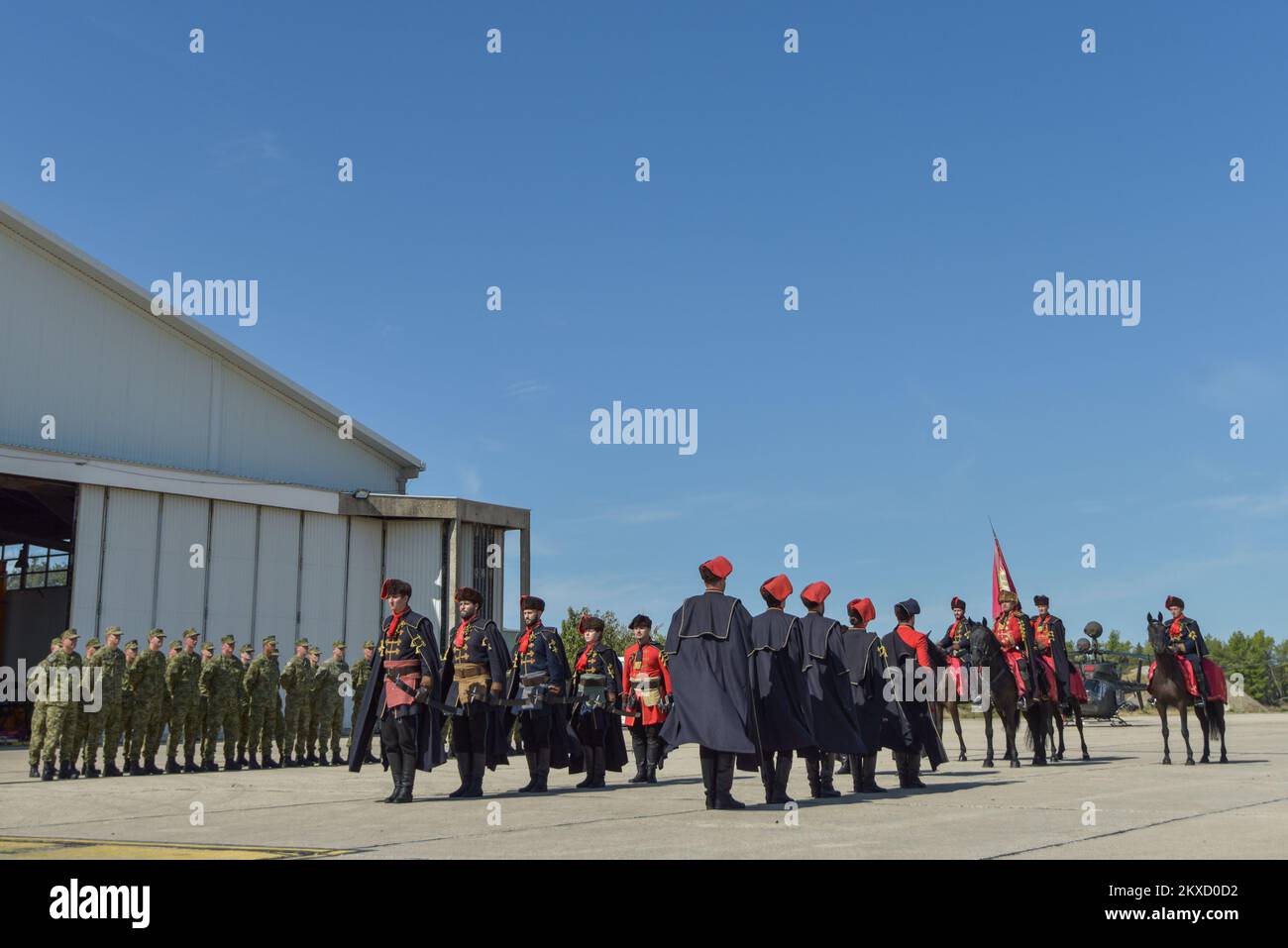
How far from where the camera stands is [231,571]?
2970cm

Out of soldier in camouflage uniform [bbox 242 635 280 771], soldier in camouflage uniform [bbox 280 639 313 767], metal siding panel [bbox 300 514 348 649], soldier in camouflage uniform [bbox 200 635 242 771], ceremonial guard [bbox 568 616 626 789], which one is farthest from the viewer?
metal siding panel [bbox 300 514 348 649]

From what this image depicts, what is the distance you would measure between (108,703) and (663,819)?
35.5 feet

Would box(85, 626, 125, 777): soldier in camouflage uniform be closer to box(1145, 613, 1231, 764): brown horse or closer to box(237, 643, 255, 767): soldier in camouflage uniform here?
box(237, 643, 255, 767): soldier in camouflage uniform

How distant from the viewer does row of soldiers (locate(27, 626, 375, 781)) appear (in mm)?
16672

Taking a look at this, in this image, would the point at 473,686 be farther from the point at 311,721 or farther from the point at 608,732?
the point at 311,721

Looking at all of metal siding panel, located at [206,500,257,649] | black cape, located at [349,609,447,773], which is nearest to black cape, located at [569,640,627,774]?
black cape, located at [349,609,447,773]

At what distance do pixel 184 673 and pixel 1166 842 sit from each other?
15.1 meters

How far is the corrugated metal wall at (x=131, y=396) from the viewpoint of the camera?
27844 mm

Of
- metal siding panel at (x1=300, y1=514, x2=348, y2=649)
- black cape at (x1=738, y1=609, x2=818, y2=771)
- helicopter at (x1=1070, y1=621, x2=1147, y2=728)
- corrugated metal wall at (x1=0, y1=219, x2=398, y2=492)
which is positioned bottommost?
helicopter at (x1=1070, y1=621, x2=1147, y2=728)

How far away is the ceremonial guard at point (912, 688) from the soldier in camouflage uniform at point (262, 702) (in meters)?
10.4

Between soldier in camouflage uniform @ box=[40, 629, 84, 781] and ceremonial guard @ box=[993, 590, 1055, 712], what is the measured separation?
42.7ft
